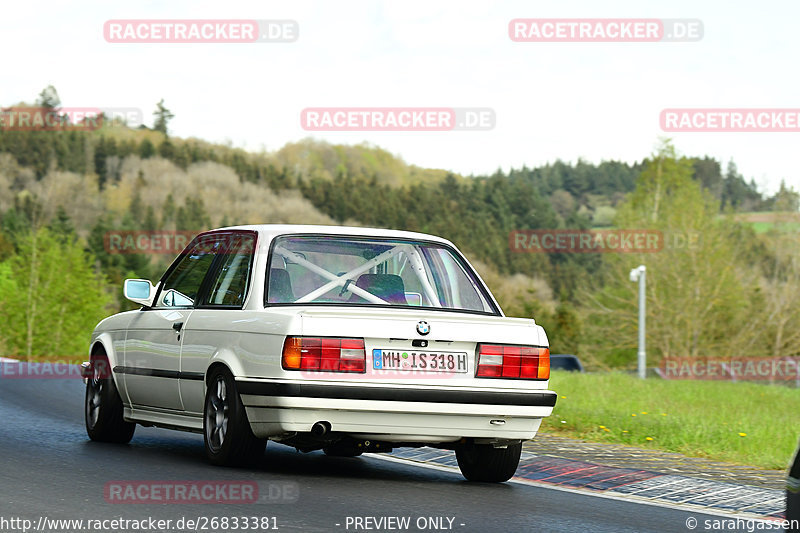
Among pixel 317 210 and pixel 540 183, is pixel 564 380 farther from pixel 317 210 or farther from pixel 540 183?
pixel 540 183

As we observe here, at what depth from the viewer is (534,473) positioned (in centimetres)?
907

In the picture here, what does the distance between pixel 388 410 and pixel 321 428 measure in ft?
1.43

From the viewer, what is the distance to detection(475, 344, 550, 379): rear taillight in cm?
779

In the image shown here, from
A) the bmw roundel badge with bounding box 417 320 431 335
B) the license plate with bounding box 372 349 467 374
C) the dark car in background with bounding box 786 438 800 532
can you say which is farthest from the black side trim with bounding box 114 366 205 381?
the dark car in background with bounding box 786 438 800 532

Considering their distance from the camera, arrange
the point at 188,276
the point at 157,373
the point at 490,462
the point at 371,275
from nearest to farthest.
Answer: the point at 490,462
the point at 371,275
the point at 157,373
the point at 188,276

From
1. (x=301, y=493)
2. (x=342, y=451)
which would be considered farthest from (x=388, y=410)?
(x=342, y=451)

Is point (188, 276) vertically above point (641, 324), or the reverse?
point (188, 276)

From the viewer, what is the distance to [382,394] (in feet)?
24.6

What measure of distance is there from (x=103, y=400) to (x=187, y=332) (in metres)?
1.68

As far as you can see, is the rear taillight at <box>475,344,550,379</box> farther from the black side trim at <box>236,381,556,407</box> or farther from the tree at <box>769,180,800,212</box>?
the tree at <box>769,180,800,212</box>

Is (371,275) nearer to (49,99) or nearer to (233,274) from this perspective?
(233,274)

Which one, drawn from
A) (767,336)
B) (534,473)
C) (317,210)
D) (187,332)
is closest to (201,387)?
(187,332)

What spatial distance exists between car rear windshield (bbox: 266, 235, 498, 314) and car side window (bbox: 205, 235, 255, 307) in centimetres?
23

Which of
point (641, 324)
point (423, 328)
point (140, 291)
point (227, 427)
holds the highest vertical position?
point (140, 291)
